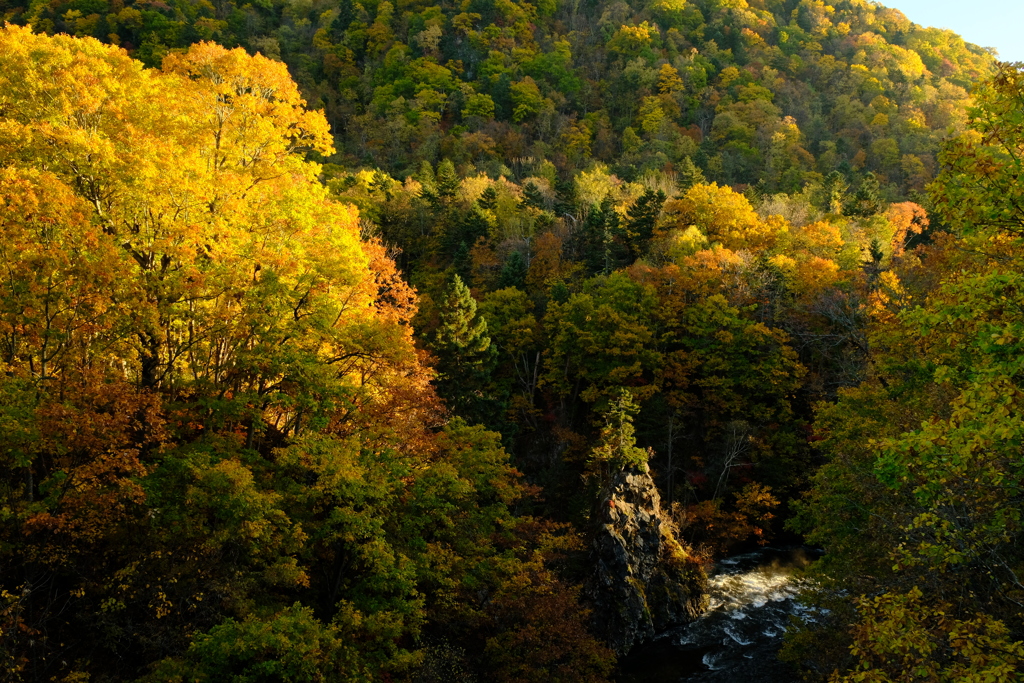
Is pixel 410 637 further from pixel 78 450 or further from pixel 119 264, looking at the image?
pixel 119 264

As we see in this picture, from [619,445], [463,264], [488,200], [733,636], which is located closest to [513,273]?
[463,264]

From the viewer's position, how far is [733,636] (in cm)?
2470

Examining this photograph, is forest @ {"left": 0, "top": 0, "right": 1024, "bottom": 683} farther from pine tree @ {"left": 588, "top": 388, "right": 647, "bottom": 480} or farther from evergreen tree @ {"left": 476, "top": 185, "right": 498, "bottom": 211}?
evergreen tree @ {"left": 476, "top": 185, "right": 498, "bottom": 211}

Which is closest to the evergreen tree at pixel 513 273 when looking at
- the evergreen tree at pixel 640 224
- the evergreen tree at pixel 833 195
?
the evergreen tree at pixel 640 224

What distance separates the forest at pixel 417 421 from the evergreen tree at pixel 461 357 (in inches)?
8.0

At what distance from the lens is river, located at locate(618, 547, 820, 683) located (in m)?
22.3

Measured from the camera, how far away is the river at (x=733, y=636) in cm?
2227

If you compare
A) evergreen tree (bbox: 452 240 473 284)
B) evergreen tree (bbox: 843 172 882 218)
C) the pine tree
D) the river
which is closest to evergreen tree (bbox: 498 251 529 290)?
evergreen tree (bbox: 452 240 473 284)

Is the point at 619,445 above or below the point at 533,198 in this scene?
below

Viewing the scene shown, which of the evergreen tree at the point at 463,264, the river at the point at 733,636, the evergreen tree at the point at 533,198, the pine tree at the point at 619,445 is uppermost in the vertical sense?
the evergreen tree at the point at 533,198

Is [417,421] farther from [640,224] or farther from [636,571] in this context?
[640,224]

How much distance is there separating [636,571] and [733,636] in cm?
442

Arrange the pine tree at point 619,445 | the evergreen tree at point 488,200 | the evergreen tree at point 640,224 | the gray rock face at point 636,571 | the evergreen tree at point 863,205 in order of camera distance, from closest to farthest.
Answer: the gray rock face at point 636,571, the pine tree at point 619,445, the evergreen tree at point 640,224, the evergreen tree at point 863,205, the evergreen tree at point 488,200

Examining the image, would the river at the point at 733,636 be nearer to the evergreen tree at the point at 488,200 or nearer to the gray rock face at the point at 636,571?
the gray rock face at the point at 636,571
